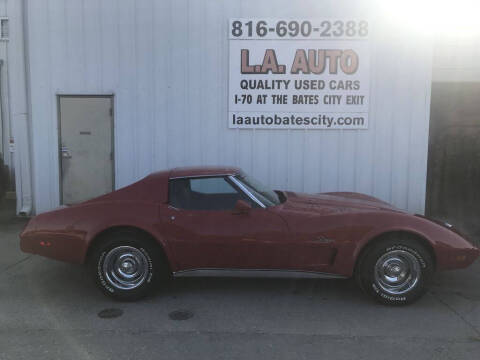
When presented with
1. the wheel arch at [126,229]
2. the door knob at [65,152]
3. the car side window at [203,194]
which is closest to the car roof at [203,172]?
the car side window at [203,194]

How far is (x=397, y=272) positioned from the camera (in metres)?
3.98

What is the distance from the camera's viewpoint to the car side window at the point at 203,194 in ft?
13.7

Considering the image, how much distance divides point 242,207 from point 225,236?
33cm

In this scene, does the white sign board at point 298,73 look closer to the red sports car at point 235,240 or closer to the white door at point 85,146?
the white door at point 85,146

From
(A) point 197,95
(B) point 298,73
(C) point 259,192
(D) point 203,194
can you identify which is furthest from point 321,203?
(A) point 197,95

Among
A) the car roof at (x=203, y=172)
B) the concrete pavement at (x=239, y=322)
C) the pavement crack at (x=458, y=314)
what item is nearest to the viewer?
the concrete pavement at (x=239, y=322)

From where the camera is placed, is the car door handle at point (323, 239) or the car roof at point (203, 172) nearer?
the car door handle at point (323, 239)

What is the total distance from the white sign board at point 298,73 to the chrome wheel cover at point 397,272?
372 cm

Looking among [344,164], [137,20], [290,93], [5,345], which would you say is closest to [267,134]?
[290,93]

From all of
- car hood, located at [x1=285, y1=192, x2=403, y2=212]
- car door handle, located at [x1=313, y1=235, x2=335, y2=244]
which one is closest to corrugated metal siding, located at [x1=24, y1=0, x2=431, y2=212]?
car hood, located at [x1=285, y1=192, x2=403, y2=212]

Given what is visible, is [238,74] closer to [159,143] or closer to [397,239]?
[159,143]

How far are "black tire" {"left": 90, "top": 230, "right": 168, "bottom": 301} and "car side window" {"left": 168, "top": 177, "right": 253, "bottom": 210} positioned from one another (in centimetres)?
52

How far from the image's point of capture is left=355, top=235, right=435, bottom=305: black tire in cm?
393

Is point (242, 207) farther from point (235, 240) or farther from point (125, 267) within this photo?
point (125, 267)
